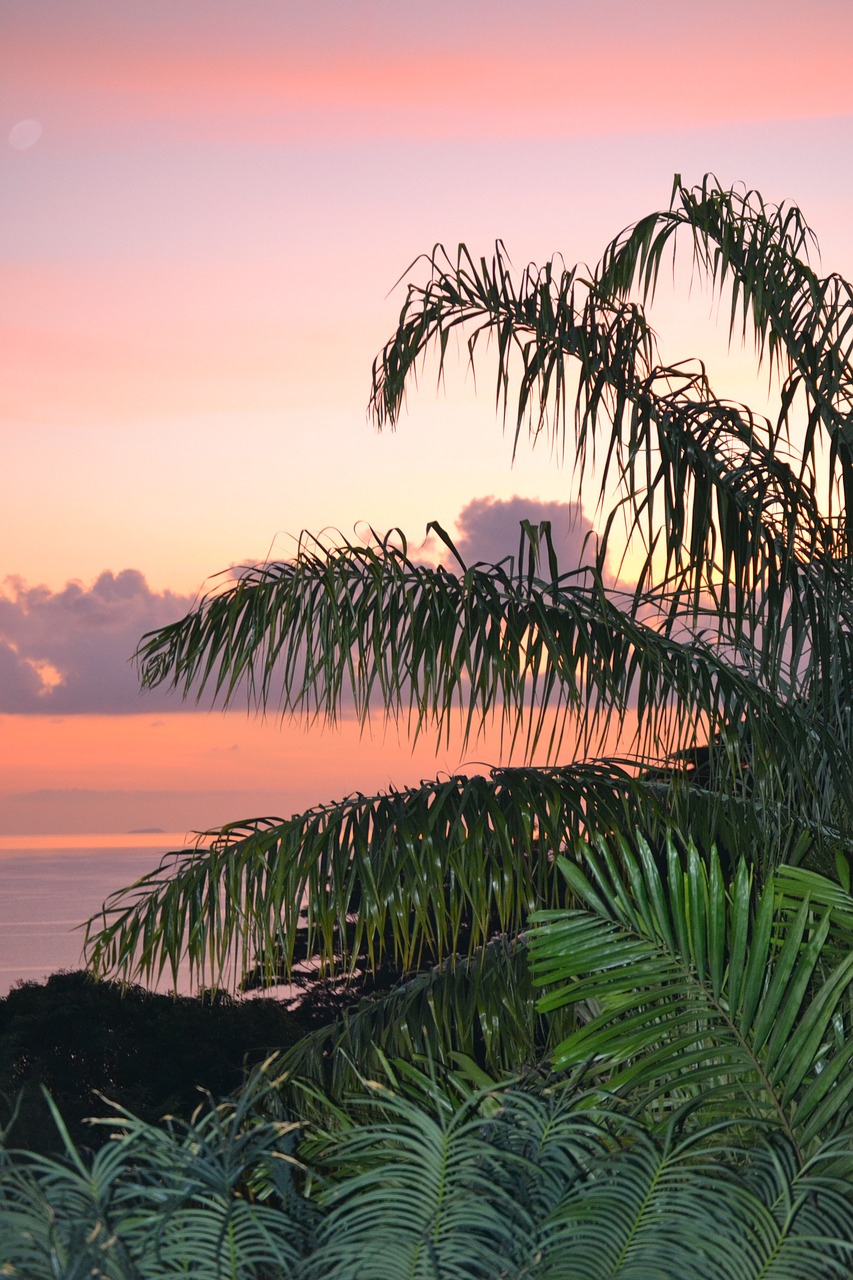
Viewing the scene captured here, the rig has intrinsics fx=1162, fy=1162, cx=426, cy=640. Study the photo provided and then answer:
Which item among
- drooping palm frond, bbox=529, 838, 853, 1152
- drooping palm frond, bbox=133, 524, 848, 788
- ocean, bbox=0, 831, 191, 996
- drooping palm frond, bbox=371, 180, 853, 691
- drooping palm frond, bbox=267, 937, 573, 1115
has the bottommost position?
ocean, bbox=0, 831, 191, 996

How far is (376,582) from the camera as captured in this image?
8.13ft

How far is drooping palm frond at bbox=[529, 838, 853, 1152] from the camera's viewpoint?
1.58 metres

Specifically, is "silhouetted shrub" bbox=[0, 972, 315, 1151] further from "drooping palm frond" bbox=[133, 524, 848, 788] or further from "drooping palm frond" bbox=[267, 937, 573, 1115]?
"drooping palm frond" bbox=[133, 524, 848, 788]

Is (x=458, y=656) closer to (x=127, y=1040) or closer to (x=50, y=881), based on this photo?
(x=127, y=1040)

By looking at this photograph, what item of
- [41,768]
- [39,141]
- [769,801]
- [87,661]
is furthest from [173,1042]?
[769,801]

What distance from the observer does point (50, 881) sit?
54.5 m

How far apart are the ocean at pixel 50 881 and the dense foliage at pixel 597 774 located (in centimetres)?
3674

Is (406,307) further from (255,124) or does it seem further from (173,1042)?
(173,1042)

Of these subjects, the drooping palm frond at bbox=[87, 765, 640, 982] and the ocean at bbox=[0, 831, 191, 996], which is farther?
the ocean at bbox=[0, 831, 191, 996]

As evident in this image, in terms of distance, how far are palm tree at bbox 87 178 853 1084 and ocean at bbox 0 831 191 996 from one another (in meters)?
36.7

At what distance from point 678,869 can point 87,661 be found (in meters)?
3.61

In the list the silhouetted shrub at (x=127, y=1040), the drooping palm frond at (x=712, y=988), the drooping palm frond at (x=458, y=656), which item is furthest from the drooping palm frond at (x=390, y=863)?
the silhouetted shrub at (x=127, y=1040)

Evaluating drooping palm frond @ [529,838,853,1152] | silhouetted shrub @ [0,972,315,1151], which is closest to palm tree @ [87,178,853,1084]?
drooping palm frond @ [529,838,853,1152]

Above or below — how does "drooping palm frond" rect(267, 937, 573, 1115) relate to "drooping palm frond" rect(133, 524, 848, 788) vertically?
below
